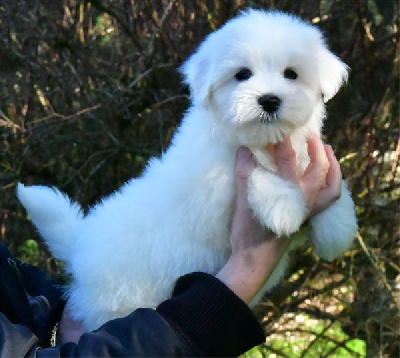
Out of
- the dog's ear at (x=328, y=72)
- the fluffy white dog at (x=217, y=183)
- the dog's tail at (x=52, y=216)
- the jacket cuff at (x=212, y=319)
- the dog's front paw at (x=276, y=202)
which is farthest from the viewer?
the dog's tail at (x=52, y=216)

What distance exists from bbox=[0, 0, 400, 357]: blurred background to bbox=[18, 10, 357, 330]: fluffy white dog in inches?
67.4

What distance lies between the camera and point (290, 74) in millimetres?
2414

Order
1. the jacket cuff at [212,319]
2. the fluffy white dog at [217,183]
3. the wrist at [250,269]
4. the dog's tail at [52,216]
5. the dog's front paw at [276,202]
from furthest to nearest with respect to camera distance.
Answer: the dog's tail at [52,216], the fluffy white dog at [217,183], the dog's front paw at [276,202], the wrist at [250,269], the jacket cuff at [212,319]

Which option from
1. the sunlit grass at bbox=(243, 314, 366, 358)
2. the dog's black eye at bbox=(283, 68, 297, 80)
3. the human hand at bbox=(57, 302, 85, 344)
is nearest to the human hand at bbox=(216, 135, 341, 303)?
the dog's black eye at bbox=(283, 68, 297, 80)

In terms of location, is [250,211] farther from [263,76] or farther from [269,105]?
[263,76]

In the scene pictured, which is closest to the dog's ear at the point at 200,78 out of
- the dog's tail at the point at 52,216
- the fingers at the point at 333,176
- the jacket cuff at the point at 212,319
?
the fingers at the point at 333,176

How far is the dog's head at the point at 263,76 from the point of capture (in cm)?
228

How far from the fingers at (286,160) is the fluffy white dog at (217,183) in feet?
0.08

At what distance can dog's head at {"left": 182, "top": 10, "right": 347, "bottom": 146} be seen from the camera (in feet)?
7.48

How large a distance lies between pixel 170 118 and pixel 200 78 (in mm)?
2087

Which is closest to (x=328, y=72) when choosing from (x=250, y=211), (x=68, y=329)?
(x=250, y=211)

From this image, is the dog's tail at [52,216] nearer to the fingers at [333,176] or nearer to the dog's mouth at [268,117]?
the dog's mouth at [268,117]

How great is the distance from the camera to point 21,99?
504cm

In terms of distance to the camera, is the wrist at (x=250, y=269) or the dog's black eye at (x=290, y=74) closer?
the wrist at (x=250, y=269)
